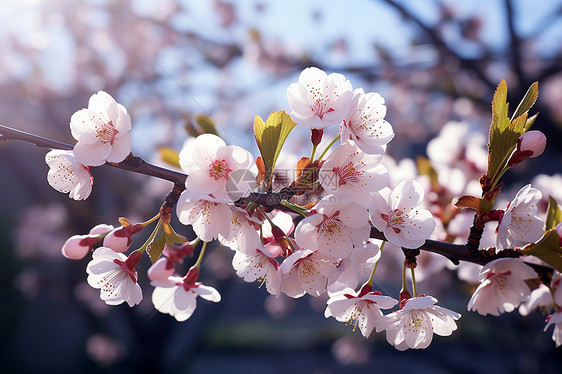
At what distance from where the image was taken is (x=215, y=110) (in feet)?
20.1

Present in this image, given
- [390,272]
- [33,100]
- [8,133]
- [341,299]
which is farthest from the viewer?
[33,100]

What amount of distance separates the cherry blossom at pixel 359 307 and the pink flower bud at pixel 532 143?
391 mm

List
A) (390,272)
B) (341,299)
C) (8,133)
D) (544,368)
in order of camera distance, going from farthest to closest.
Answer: (390,272), (544,368), (341,299), (8,133)

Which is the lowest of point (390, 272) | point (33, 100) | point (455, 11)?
point (390, 272)

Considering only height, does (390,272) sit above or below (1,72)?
below

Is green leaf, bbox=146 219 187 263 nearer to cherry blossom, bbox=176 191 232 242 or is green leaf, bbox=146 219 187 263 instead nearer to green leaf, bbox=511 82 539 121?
cherry blossom, bbox=176 191 232 242

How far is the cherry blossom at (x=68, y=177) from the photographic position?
0.83 meters

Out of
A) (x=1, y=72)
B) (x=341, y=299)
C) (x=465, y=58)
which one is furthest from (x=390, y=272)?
(x=1, y=72)

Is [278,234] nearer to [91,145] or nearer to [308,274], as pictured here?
[308,274]

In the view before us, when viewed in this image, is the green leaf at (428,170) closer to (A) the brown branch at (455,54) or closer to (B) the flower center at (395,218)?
(B) the flower center at (395,218)

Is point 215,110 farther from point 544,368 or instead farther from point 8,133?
point 8,133

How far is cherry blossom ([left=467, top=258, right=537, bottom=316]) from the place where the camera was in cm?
84

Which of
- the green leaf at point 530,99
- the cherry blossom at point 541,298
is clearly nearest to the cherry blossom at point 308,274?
the green leaf at point 530,99

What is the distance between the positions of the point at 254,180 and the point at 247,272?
0.69ft
